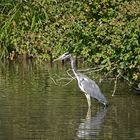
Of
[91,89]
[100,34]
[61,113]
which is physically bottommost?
[61,113]

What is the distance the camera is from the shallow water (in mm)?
11875

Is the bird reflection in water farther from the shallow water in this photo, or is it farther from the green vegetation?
the green vegetation

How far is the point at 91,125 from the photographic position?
12680 millimetres

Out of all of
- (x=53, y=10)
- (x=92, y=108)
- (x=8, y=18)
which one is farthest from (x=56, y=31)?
(x=8, y=18)

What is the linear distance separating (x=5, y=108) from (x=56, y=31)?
248cm

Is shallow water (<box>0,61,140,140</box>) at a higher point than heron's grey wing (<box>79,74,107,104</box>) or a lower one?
lower

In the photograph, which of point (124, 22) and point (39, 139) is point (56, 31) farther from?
point (39, 139)

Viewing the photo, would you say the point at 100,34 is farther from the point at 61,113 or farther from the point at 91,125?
the point at 91,125

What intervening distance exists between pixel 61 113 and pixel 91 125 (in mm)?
1205

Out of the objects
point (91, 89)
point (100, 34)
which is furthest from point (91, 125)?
point (100, 34)

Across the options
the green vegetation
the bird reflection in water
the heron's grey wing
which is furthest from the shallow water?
the green vegetation

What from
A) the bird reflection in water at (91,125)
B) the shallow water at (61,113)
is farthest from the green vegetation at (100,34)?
the bird reflection in water at (91,125)

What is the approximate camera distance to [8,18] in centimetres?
2712

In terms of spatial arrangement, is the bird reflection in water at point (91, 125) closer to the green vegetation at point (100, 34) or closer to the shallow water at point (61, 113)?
the shallow water at point (61, 113)
